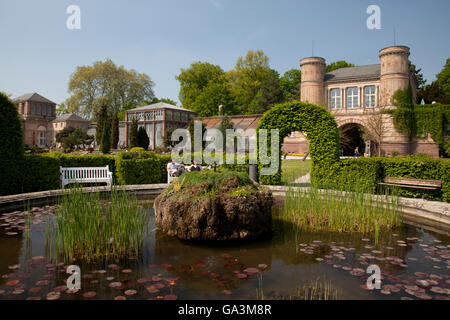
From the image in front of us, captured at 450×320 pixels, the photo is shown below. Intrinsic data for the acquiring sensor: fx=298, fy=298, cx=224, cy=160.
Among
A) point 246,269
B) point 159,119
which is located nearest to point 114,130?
point 159,119

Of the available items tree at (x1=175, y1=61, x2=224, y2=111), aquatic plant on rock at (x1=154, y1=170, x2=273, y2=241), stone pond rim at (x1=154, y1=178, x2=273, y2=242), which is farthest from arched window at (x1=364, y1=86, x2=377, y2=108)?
stone pond rim at (x1=154, y1=178, x2=273, y2=242)

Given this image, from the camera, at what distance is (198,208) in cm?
393

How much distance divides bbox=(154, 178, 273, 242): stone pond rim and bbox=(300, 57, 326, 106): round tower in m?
29.7

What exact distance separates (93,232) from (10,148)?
5.85 metres

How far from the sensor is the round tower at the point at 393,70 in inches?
1101

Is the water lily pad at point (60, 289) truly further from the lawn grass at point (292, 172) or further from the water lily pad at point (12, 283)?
the lawn grass at point (292, 172)

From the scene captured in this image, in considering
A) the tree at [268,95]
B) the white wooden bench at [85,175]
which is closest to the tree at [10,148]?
the white wooden bench at [85,175]

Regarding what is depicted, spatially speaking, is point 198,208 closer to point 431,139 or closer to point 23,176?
point 23,176

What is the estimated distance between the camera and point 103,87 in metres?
45.8

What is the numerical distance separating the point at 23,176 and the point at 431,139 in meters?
32.0

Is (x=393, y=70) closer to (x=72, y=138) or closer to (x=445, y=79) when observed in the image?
(x=445, y=79)

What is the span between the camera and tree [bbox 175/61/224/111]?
43875 millimetres

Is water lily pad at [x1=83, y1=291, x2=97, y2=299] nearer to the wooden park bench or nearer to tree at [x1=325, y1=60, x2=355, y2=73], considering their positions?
the wooden park bench
